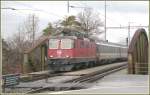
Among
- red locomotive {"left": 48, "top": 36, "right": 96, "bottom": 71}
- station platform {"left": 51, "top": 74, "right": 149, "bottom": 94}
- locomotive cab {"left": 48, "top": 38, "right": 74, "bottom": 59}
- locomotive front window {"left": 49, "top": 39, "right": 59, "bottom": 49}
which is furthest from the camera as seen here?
locomotive front window {"left": 49, "top": 39, "right": 59, "bottom": 49}

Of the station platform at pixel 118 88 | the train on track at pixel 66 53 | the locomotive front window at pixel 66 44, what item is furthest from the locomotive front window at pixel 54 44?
the station platform at pixel 118 88

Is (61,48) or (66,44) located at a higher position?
(66,44)

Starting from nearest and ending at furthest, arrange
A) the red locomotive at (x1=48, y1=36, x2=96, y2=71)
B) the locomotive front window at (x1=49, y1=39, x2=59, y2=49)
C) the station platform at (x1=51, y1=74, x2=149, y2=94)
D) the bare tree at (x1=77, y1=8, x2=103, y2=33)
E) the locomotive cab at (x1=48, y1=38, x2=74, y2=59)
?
the station platform at (x1=51, y1=74, x2=149, y2=94)
the red locomotive at (x1=48, y1=36, x2=96, y2=71)
the locomotive cab at (x1=48, y1=38, x2=74, y2=59)
the locomotive front window at (x1=49, y1=39, x2=59, y2=49)
the bare tree at (x1=77, y1=8, x2=103, y2=33)

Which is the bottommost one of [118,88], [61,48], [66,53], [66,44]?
[118,88]

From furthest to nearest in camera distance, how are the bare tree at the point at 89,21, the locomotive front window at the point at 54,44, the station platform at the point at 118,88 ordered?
1. the bare tree at the point at 89,21
2. the locomotive front window at the point at 54,44
3. the station platform at the point at 118,88

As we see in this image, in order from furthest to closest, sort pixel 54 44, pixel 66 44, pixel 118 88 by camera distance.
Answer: pixel 54 44 < pixel 66 44 < pixel 118 88

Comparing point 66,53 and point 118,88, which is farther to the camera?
point 66,53

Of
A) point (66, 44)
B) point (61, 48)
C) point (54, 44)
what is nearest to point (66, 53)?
point (61, 48)

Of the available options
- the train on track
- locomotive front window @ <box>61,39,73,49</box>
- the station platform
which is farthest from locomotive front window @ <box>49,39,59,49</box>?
the station platform

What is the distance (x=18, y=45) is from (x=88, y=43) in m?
19.1

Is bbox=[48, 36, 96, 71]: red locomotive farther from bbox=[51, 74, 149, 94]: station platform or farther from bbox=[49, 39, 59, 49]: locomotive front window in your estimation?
bbox=[51, 74, 149, 94]: station platform

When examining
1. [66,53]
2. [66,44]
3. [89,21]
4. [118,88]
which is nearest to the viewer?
[118,88]

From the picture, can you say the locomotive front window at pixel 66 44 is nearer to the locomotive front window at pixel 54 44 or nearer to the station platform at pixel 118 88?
the locomotive front window at pixel 54 44

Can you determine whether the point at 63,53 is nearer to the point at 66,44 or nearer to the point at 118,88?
the point at 66,44
